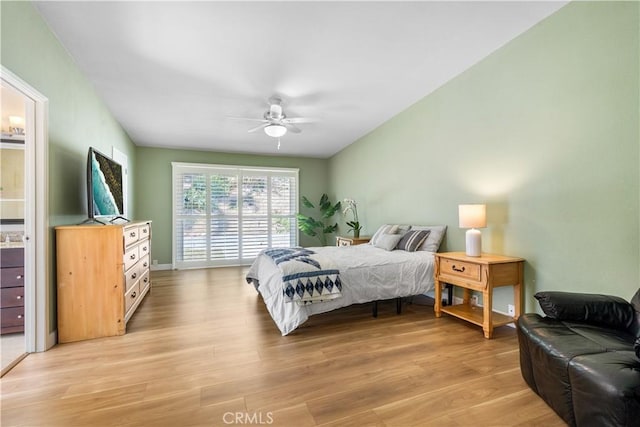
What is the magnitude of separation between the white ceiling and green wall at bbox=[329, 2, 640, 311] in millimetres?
281

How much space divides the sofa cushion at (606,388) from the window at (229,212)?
5.65m

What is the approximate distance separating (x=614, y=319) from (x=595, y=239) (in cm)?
68

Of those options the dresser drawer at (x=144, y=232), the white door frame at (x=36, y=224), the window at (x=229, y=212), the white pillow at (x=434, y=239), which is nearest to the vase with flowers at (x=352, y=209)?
the window at (x=229, y=212)

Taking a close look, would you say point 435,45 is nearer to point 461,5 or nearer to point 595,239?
point 461,5

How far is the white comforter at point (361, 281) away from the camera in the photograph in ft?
8.41

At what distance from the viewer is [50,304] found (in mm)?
2256

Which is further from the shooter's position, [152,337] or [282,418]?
[152,337]

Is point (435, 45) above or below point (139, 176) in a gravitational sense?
above

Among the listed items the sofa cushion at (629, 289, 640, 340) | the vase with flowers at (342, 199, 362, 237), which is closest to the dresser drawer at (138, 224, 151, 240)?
the vase with flowers at (342, 199, 362, 237)

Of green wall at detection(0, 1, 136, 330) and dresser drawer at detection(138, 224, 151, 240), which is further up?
green wall at detection(0, 1, 136, 330)

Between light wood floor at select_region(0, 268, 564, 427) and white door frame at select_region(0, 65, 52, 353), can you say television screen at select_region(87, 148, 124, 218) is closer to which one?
white door frame at select_region(0, 65, 52, 353)

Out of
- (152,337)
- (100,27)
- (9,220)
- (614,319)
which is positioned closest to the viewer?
(614,319)

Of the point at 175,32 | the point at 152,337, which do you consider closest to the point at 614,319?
the point at 152,337

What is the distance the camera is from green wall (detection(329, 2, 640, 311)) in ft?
6.28
